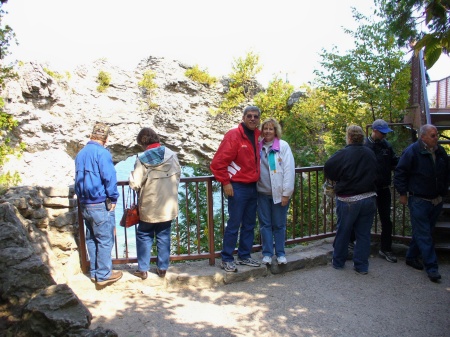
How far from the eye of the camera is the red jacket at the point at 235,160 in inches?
145

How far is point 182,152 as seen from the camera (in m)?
14.3

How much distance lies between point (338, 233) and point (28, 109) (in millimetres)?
10210

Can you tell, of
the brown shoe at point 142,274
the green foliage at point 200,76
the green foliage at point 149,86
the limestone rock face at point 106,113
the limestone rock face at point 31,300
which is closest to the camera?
the limestone rock face at point 31,300

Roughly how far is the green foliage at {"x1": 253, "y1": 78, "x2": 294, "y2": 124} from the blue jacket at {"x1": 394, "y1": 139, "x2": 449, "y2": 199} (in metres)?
9.51

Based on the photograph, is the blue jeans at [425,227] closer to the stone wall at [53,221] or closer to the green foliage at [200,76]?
the stone wall at [53,221]

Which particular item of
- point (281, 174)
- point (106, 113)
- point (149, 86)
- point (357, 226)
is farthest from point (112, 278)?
point (149, 86)

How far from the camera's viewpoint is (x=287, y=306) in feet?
11.1

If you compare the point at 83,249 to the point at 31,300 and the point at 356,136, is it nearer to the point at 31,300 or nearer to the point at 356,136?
the point at 31,300

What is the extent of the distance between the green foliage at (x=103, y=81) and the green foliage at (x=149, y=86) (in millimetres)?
1247

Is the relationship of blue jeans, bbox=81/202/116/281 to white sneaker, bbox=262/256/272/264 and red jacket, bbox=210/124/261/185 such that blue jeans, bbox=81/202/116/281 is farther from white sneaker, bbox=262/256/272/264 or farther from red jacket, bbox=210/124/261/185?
white sneaker, bbox=262/256/272/264

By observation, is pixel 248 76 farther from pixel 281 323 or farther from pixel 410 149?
pixel 281 323

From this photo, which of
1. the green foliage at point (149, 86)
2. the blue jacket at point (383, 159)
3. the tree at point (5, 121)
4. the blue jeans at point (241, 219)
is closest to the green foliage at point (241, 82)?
the green foliage at point (149, 86)

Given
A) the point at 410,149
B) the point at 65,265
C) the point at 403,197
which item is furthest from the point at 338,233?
the point at 65,265

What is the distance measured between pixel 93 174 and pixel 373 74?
703 cm
